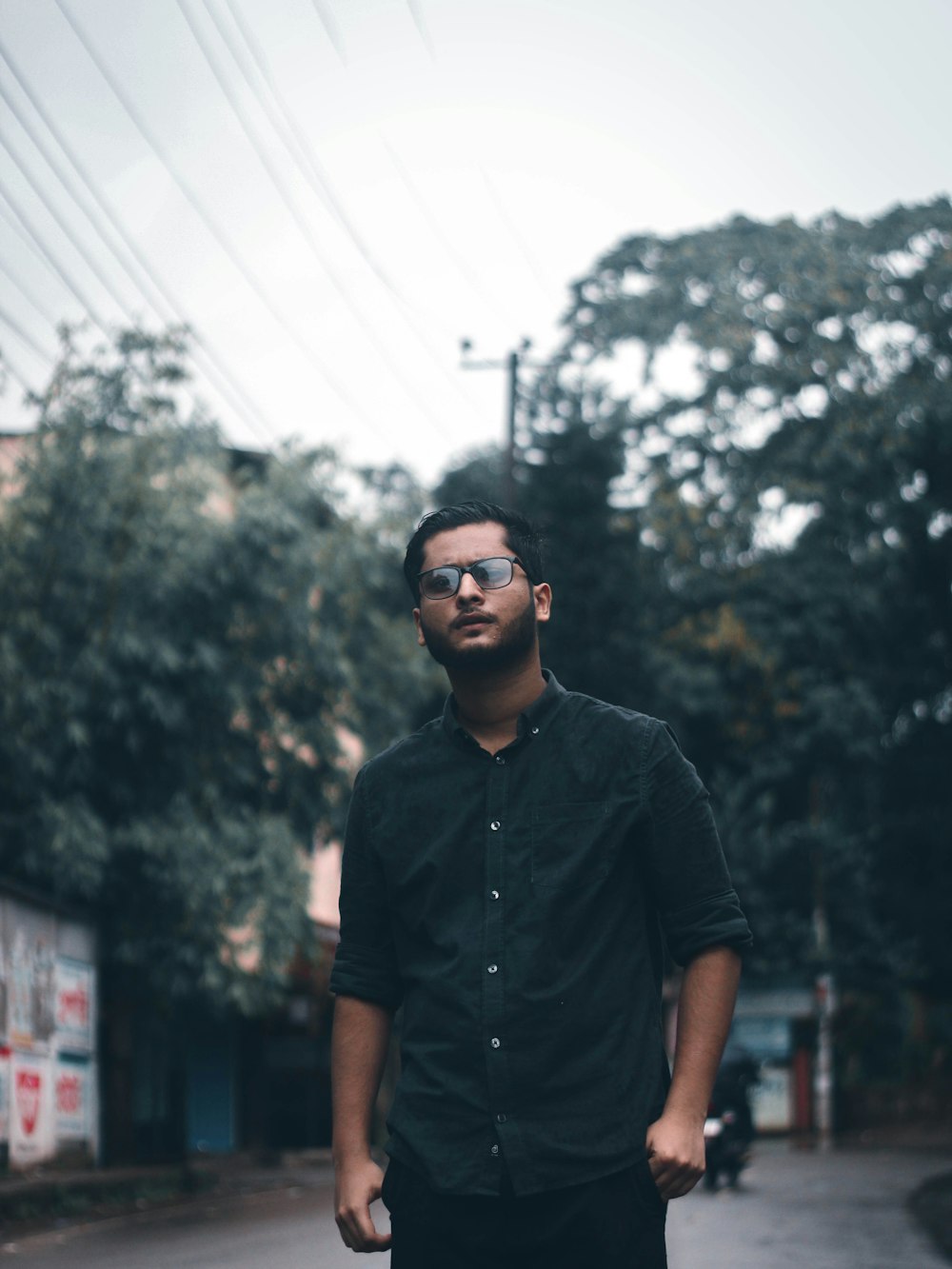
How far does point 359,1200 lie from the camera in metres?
3.02

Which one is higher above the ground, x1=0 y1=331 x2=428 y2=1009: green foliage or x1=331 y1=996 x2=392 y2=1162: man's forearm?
x1=0 y1=331 x2=428 y2=1009: green foliage

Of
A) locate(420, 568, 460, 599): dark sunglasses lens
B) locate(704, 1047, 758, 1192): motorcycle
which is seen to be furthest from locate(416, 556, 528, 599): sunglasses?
locate(704, 1047, 758, 1192): motorcycle

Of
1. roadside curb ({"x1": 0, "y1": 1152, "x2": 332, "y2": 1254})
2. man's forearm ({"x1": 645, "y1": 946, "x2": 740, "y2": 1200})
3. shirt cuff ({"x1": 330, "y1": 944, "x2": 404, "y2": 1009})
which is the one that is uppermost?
→ shirt cuff ({"x1": 330, "y1": 944, "x2": 404, "y2": 1009})

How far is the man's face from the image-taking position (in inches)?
123

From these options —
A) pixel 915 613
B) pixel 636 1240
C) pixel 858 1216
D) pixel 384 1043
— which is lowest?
pixel 858 1216

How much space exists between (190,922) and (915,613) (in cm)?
1553

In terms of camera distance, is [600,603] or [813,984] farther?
[813,984]

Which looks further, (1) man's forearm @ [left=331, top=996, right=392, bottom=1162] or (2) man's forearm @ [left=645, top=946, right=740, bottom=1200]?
(1) man's forearm @ [left=331, top=996, right=392, bottom=1162]

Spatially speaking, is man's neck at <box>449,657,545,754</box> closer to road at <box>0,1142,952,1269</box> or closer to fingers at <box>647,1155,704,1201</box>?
fingers at <box>647,1155,704,1201</box>

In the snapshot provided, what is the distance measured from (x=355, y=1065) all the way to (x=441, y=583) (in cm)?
79

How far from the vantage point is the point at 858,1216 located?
15.2 m

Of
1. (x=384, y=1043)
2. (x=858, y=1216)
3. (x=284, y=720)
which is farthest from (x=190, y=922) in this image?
(x=384, y=1043)

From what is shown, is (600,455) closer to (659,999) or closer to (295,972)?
(295,972)

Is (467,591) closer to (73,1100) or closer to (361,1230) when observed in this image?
(361,1230)
